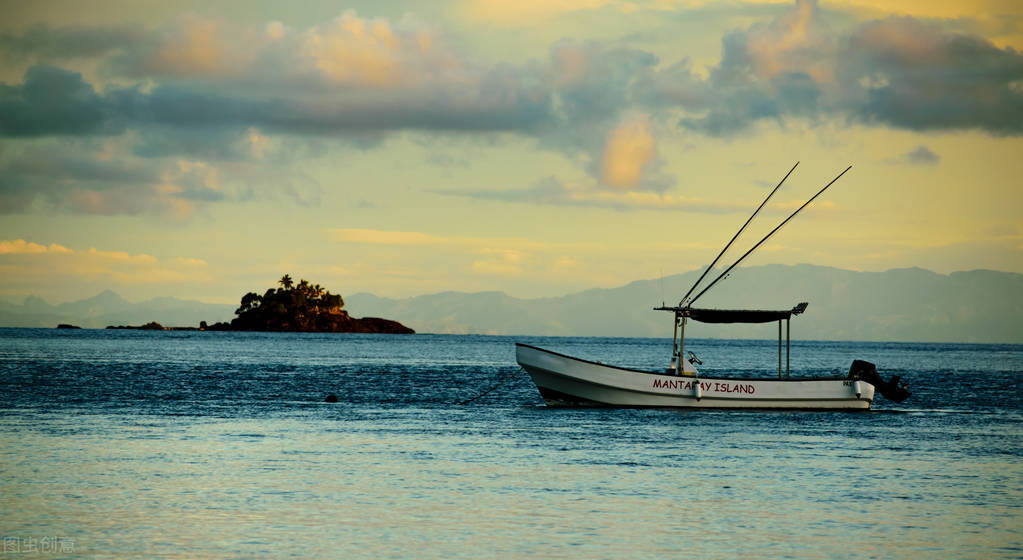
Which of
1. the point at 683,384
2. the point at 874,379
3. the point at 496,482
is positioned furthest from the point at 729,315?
the point at 496,482

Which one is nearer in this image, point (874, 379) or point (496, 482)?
point (496, 482)

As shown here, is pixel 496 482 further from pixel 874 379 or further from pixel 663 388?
pixel 874 379

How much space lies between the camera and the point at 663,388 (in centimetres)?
4225

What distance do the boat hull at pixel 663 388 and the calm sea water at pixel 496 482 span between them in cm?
76

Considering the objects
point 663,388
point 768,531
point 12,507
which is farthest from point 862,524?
point 663,388

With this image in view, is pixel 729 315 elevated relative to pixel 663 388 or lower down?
elevated

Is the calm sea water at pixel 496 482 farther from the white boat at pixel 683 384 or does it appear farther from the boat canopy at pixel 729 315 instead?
the boat canopy at pixel 729 315

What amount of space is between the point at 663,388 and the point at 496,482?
19094 millimetres

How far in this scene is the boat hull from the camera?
42.4 meters

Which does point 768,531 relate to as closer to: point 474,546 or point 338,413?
point 474,546

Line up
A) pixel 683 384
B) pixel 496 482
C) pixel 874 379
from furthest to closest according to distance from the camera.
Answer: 1. pixel 874 379
2. pixel 683 384
3. pixel 496 482

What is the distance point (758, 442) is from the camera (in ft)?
113

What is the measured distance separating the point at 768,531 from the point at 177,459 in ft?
51.4

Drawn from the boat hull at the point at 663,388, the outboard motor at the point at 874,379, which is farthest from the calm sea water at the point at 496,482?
the outboard motor at the point at 874,379
